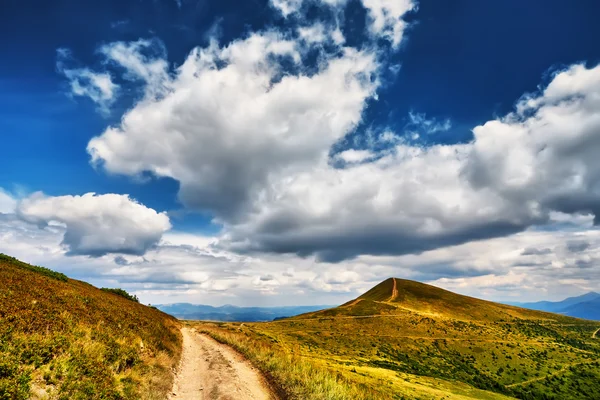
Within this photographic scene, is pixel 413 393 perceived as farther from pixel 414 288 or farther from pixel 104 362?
Result: pixel 414 288

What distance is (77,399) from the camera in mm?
12023

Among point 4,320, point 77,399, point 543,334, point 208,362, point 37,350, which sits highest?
point 4,320

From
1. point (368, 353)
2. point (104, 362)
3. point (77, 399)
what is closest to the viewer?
point (77, 399)

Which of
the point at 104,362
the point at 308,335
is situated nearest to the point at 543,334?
the point at 308,335

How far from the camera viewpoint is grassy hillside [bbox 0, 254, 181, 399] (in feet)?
38.7

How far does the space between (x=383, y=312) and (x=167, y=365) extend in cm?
10791

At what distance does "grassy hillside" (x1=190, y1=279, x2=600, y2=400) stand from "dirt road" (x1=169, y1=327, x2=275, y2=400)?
152 cm

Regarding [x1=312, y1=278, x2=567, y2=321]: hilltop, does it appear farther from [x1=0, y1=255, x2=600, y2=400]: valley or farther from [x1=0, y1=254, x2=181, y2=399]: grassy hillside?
[x1=0, y1=254, x2=181, y2=399]: grassy hillside

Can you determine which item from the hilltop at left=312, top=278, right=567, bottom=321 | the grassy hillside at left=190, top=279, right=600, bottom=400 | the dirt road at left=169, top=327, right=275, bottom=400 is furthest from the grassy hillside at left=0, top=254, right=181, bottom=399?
the hilltop at left=312, top=278, right=567, bottom=321

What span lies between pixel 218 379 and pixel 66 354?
9118 millimetres

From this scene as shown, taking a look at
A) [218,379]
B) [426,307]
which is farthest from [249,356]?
[426,307]

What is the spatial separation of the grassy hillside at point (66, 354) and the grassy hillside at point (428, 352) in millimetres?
8451

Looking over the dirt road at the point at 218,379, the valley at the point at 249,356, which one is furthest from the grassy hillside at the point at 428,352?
the dirt road at the point at 218,379

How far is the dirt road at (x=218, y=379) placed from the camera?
55.3 ft
